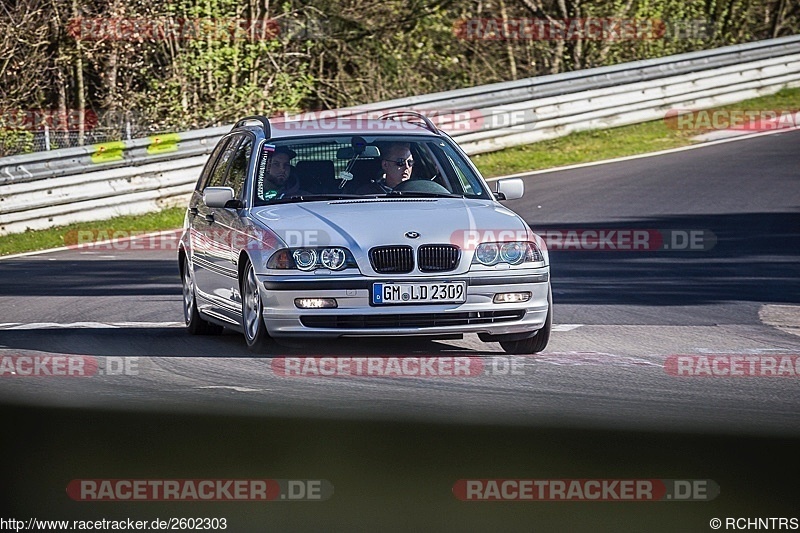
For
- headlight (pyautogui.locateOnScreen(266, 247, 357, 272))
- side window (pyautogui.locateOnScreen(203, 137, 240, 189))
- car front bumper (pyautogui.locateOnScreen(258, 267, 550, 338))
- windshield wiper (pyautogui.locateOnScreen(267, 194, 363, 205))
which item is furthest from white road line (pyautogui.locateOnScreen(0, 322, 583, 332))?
headlight (pyautogui.locateOnScreen(266, 247, 357, 272))

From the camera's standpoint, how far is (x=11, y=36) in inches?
Answer: 936

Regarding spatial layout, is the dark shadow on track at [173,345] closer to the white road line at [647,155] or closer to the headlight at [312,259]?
the headlight at [312,259]

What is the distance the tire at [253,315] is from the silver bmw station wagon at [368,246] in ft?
0.05

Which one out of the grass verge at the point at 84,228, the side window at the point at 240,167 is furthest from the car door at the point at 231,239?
the grass verge at the point at 84,228

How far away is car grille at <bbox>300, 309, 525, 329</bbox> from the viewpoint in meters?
8.62

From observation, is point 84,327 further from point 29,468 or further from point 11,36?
point 11,36

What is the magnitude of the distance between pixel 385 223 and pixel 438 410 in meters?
1.93

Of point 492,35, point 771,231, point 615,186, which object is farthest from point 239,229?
point 492,35

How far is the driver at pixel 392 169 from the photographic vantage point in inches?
382

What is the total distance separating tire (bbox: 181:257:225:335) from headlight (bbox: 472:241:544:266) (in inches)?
105

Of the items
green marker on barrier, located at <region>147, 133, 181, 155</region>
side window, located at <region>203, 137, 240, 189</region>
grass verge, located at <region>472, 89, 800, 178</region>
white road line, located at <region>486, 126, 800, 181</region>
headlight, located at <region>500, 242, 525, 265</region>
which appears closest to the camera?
headlight, located at <region>500, 242, 525, 265</region>

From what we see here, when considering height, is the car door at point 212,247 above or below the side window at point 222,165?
below

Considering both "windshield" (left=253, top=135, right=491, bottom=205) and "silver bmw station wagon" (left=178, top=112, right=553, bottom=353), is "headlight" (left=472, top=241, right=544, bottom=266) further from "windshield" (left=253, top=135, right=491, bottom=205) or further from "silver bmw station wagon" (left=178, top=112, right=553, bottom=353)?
"windshield" (left=253, top=135, right=491, bottom=205)

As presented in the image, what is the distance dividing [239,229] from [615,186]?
36.7 ft
